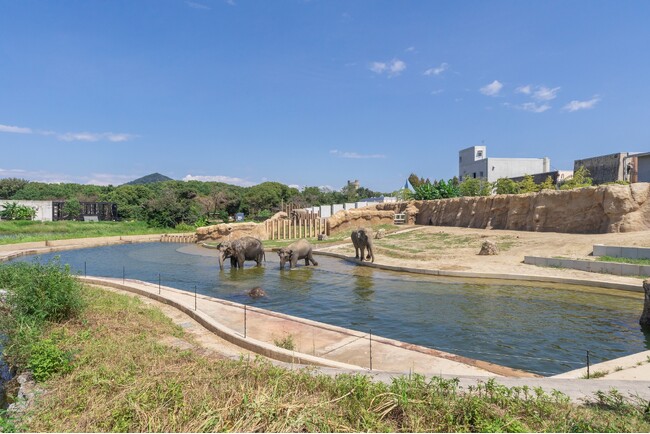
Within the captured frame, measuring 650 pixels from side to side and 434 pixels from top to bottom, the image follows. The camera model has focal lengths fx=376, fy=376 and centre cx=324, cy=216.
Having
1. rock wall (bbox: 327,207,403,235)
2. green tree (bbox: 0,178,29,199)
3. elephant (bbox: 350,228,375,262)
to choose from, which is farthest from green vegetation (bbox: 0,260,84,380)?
green tree (bbox: 0,178,29,199)

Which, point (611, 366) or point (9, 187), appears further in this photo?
point (9, 187)

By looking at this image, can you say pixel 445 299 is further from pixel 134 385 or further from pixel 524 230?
pixel 524 230

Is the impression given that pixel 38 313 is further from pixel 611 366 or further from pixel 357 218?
pixel 357 218

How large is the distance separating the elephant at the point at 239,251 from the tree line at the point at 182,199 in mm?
34663

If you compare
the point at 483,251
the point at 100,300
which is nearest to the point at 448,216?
the point at 483,251

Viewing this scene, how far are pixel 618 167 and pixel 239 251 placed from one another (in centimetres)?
4502

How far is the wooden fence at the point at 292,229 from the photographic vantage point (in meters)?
46.3

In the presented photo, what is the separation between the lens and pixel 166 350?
748 cm

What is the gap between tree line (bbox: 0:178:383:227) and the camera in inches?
2491

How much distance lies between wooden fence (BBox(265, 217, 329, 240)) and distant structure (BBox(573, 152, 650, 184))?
3471 centimetres

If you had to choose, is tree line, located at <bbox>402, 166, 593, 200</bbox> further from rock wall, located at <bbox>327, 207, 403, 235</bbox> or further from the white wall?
the white wall

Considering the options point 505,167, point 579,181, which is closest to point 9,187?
point 505,167

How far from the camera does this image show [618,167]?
144 feet

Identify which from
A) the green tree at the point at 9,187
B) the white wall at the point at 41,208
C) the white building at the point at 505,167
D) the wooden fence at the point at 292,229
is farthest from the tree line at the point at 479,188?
the green tree at the point at 9,187
